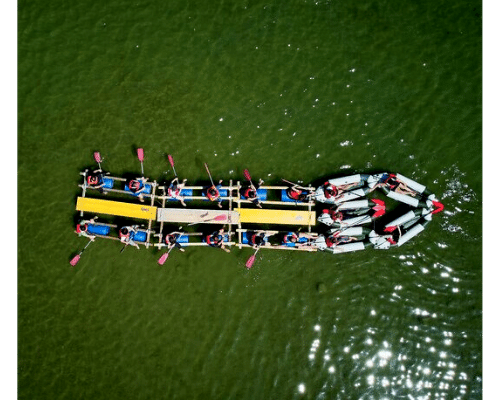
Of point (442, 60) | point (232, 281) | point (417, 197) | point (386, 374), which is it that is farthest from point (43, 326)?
point (442, 60)

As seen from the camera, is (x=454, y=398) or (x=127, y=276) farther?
(x=127, y=276)

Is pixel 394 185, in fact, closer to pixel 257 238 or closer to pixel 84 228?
pixel 257 238

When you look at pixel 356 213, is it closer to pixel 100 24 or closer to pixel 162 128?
pixel 162 128

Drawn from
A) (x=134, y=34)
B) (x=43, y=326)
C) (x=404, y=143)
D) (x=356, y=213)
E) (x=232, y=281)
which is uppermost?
(x=134, y=34)

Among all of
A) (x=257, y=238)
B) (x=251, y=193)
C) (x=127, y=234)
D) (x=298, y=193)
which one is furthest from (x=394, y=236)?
(x=127, y=234)

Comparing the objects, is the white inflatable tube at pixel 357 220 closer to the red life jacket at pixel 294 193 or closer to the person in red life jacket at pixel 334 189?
the person in red life jacket at pixel 334 189

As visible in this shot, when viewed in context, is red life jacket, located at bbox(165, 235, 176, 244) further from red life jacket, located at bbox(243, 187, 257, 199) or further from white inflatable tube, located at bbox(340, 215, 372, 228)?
white inflatable tube, located at bbox(340, 215, 372, 228)
